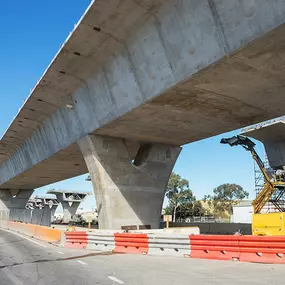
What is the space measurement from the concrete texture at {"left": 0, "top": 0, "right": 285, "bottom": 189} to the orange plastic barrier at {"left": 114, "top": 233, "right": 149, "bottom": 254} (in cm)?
514

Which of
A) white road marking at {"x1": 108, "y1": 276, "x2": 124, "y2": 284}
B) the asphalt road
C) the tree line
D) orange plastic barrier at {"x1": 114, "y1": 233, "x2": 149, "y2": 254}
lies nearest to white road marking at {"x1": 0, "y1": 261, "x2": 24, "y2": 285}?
the asphalt road

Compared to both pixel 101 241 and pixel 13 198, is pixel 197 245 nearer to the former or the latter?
pixel 101 241

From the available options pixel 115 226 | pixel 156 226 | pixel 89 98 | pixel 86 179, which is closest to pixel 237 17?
pixel 89 98

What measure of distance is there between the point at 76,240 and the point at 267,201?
25.0m

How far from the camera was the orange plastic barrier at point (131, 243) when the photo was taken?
13.6 metres

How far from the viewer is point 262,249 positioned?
10.0 metres

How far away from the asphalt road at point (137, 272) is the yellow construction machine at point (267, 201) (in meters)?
9.43

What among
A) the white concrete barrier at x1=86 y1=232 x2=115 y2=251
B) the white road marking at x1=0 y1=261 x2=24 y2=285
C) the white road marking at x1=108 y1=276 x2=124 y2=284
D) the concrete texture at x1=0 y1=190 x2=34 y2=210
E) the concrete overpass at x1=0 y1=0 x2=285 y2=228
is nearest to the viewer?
the white road marking at x1=108 y1=276 x2=124 y2=284

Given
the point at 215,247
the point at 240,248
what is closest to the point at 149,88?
the point at 215,247

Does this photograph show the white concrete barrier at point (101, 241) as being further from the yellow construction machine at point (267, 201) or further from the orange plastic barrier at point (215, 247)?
the yellow construction machine at point (267, 201)

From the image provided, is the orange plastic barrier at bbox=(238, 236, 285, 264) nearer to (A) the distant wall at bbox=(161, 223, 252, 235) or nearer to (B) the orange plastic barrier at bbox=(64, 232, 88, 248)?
(B) the orange plastic barrier at bbox=(64, 232, 88, 248)

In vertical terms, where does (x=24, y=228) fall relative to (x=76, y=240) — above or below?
above

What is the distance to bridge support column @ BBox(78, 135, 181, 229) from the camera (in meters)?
19.1

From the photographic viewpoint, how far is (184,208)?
95500 millimetres
